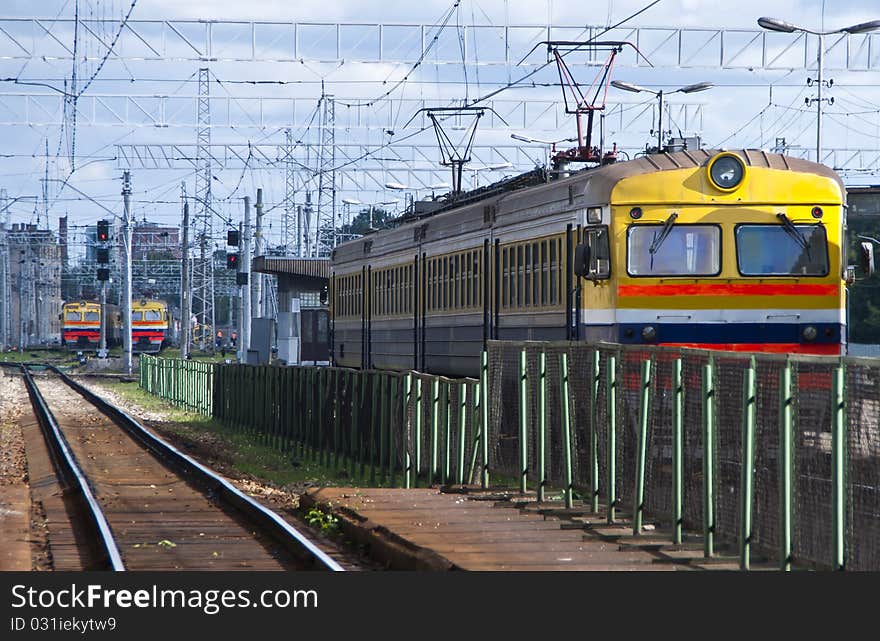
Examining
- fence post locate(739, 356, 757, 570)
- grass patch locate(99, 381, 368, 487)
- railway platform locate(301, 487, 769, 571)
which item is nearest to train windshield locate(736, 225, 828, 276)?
railway platform locate(301, 487, 769, 571)

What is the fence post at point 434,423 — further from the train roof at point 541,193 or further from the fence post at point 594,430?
the fence post at point 594,430

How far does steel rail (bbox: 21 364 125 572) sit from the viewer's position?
1270cm

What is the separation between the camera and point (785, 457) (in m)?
10.0

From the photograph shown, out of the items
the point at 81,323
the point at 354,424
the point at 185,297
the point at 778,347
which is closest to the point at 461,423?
the point at 778,347

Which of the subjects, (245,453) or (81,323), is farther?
(81,323)

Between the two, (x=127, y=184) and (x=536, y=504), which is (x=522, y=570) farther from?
(x=127, y=184)

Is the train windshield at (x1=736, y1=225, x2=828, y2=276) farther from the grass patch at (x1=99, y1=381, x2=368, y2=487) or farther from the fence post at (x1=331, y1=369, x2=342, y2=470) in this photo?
the fence post at (x1=331, y1=369, x2=342, y2=470)

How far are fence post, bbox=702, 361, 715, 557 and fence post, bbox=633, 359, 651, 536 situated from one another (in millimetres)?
1038

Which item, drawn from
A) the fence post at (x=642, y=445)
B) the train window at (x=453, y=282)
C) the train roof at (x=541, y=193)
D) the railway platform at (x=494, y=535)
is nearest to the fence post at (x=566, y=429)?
the railway platform at (x=494, y=535)

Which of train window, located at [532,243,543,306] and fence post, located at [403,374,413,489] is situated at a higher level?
train window, located at [532,243,543,306]

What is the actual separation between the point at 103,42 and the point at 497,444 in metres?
23.2

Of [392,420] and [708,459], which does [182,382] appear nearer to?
[392,420]

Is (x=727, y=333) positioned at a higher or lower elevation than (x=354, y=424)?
higher

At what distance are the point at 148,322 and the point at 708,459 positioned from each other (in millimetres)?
82419
